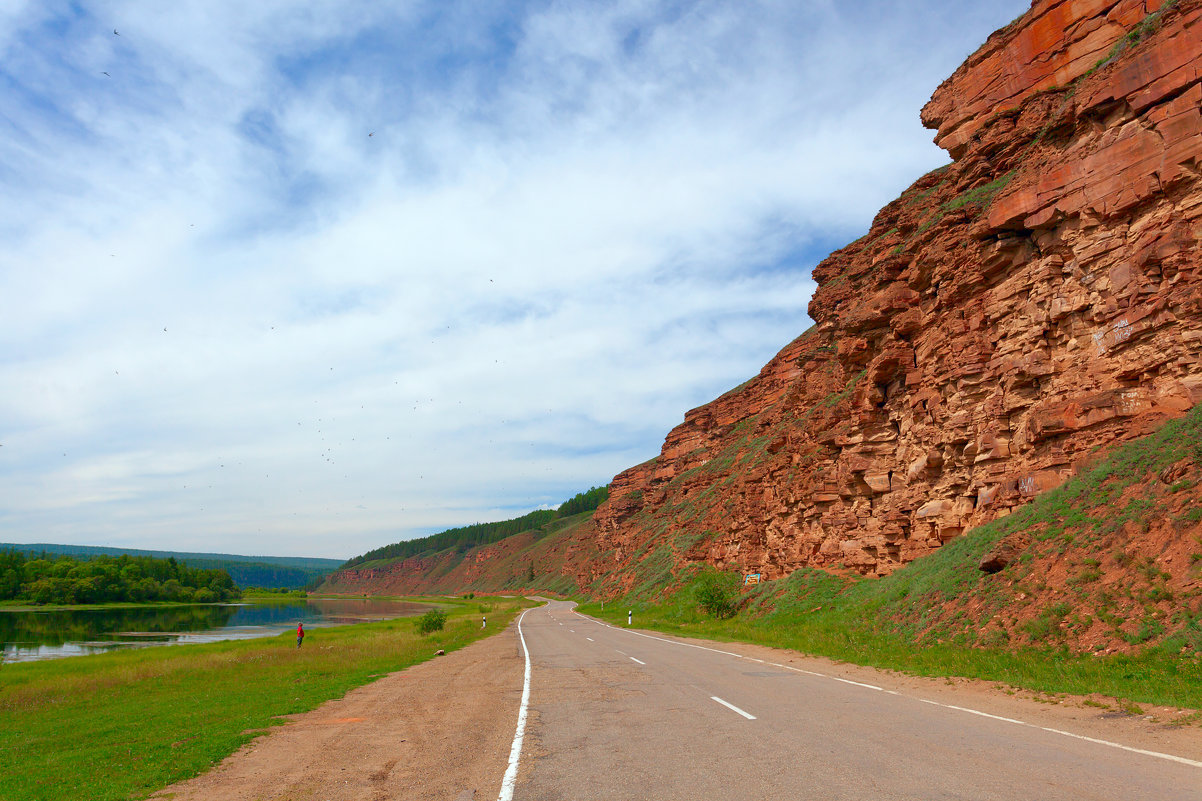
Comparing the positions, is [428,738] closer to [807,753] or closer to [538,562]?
[807,753]

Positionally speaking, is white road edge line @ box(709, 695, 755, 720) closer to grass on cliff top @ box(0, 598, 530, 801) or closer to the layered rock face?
grass on cliff top @ box(0, 598, 530, 801)

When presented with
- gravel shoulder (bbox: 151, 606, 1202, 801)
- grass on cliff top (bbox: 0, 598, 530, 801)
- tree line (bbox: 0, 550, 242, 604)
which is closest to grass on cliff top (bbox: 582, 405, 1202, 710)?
gravel shoulder (bbox: 151, 606, 1202, 801)

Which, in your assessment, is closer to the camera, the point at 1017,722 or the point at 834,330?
the point at 1017,722

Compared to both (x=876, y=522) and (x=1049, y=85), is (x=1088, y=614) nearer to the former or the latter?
(x=876, y=522)

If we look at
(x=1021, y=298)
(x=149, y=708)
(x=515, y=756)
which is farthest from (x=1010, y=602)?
(x=149, y=708)

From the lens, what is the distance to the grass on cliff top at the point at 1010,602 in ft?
39.0

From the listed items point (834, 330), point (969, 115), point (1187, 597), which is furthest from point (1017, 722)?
point (834, 330)

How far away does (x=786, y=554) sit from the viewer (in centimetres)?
4088

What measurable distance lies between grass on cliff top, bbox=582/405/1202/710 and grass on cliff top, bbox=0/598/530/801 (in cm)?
1467

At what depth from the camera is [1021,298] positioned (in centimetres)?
2383

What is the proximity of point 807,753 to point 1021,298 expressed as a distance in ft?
72.9

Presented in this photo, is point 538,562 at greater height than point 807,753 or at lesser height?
greater

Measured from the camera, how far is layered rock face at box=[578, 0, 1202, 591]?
61.4 ft

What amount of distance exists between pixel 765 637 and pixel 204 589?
14807cm
